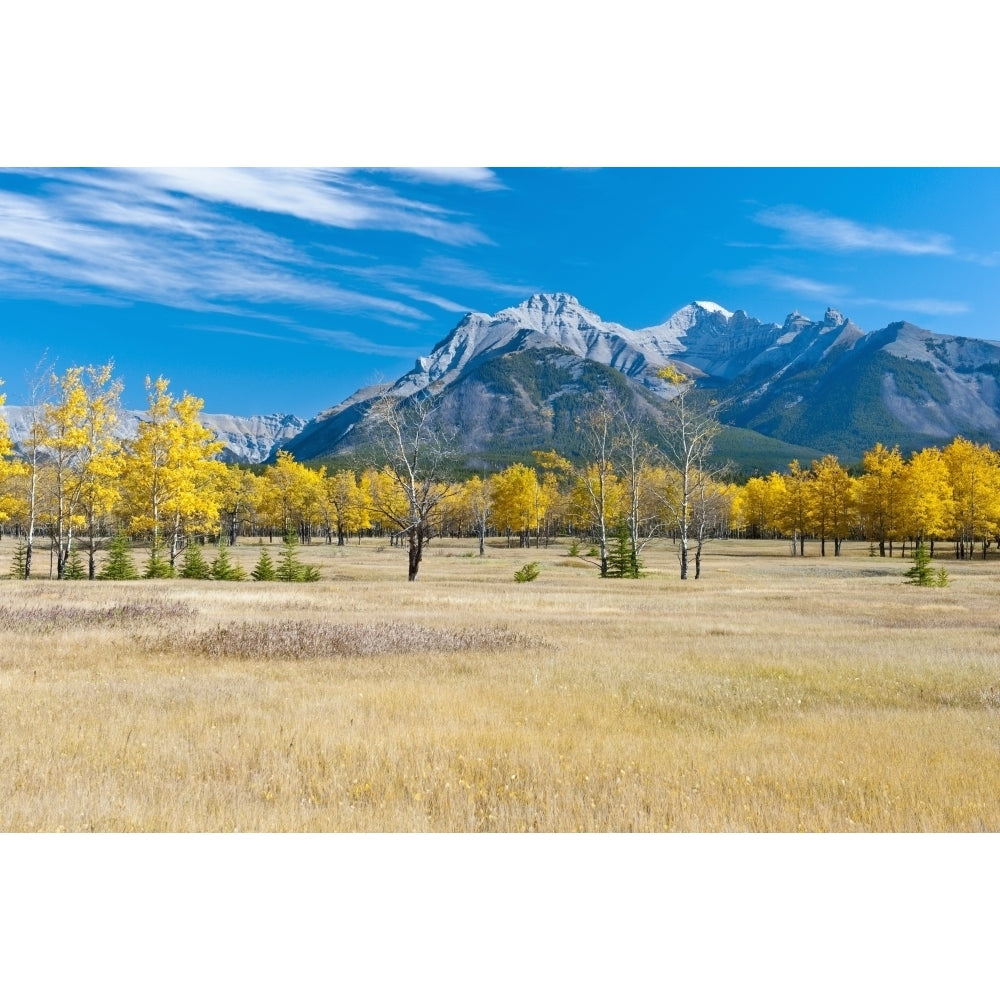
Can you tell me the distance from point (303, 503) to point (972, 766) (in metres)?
101

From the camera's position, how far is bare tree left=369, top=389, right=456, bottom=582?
39.0 metres

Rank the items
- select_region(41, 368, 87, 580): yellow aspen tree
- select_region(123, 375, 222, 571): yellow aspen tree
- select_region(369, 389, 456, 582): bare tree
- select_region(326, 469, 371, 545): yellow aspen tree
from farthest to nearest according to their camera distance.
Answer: select_region(326, 469, 371, 545): yellow aspen tree → select_region(123, 375, 222, 571): yellow aspen tree → select_region(369, 389, 456, 582): bare tree → select_region(41, 368, 87, 580): yellow aspen tree

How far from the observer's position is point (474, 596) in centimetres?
3002

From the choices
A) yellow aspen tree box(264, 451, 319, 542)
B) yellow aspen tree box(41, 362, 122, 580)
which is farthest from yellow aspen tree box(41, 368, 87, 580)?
yellow aspen tree box(264, 451, 319, 542)

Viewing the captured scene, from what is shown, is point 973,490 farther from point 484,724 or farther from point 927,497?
point 484,724

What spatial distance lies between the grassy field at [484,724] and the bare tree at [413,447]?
17.7 meters

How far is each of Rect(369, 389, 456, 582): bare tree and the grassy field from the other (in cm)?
1765

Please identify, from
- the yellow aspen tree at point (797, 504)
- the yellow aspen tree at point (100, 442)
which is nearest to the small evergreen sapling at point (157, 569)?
the yellow aspen tree at point (100, 442)

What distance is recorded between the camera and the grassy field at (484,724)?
7094mm

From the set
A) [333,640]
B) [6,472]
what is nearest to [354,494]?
[6,472]

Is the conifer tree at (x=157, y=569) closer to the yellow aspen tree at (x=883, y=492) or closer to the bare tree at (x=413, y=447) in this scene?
the bare tree at (x=413, y=447)

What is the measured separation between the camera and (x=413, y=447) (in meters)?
→ 40.0

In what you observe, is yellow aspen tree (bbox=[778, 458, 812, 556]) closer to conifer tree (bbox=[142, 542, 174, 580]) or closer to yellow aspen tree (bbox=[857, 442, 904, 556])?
yellow aspen tree (bbox=[857, 442, 904, 556])
